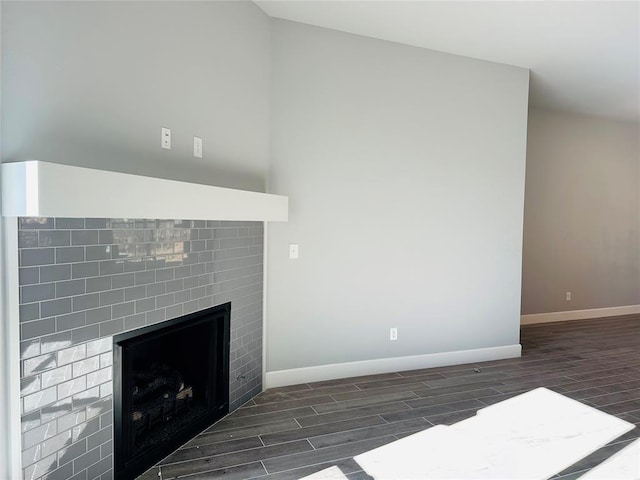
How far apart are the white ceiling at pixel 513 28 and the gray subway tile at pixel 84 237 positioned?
7.01 ft

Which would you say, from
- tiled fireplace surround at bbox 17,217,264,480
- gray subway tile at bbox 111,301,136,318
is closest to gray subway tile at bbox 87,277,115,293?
tiled fireplace surround at bbox 17,217,264,480

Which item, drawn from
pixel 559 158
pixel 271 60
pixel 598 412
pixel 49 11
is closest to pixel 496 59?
pixel 271 60

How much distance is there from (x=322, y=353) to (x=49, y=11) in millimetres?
2888

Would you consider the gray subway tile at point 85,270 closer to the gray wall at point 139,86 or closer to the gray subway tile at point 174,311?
the gray wall at point 139,86

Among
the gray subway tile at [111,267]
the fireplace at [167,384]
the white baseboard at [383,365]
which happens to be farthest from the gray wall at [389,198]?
the gray subway tile at [111,267]

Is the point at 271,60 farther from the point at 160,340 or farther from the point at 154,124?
the point at 160,340

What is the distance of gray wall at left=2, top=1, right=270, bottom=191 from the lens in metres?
1.70

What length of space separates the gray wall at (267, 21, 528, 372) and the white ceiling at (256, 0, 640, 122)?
17 cm

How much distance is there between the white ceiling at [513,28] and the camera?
3.15 meters

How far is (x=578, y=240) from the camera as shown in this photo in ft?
20.7

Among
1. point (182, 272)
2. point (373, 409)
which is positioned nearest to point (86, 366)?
point (182, 272)

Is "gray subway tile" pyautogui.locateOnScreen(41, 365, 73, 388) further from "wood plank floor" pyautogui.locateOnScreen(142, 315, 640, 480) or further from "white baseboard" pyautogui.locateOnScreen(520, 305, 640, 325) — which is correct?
"white baseboard" pyautogui.locateOnScreen(520, 305, 640, 325)

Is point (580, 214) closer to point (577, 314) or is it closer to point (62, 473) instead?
point (577, 314)

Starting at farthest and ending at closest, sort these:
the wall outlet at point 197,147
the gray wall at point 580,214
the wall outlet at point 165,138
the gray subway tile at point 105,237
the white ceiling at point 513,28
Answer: the gray wall at point 580,214
the white ceiling at point 513,28
the wall outlet at point 197,147
the wall outlet at point 165,138
the gray subway tile at point 105,237
